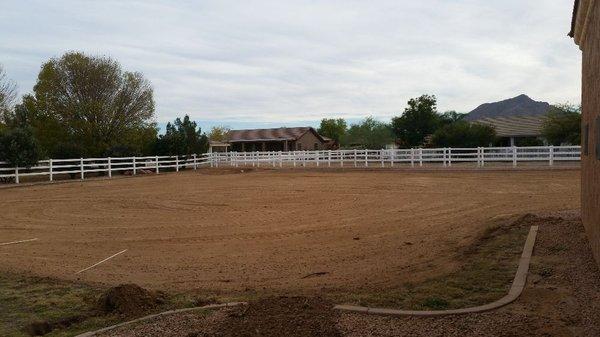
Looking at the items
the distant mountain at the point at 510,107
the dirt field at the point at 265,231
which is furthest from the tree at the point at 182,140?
the distant mountain at the point at 510,107

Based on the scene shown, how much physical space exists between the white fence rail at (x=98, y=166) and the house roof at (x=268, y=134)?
30.8m

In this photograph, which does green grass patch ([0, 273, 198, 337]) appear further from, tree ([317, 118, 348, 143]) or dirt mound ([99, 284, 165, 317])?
tree ([317, 118, 348, 143])

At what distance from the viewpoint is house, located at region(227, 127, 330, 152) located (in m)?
77.9

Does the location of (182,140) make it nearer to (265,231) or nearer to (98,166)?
(98,166)

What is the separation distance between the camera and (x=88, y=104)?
1821 inches

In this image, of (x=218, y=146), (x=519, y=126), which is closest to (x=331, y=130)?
(x=218, y=146)

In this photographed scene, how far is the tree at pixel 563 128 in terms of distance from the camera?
43.6m

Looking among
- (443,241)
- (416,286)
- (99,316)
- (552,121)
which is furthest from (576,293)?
(552,121)

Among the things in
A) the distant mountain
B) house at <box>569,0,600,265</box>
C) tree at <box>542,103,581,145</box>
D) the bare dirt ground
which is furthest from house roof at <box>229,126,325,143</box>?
the distant mountain

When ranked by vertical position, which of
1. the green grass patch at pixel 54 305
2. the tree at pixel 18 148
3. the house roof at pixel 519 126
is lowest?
the green grass patch at pixel 54 305

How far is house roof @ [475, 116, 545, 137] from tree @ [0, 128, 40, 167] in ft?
135

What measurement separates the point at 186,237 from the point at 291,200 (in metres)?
6.98

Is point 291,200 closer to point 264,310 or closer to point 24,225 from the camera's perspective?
point 24,225

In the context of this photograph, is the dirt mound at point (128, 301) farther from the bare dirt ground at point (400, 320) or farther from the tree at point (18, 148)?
the tree at point (18, 148)
